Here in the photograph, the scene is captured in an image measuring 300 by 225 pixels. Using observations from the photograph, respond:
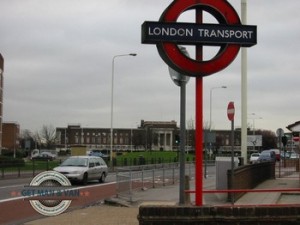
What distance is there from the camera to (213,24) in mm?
8188

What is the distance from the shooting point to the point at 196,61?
8.25m

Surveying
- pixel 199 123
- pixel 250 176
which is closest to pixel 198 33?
pixel 199 123

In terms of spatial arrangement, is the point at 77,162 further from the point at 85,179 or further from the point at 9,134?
the point at 9,134

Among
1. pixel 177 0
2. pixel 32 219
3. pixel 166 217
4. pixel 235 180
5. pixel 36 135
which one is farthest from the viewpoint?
pixel 36 135

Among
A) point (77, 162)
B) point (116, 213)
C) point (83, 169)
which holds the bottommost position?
point (116, 213)

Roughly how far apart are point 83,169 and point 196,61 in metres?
21.0

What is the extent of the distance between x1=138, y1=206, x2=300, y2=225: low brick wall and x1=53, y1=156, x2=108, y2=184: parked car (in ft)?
67.6

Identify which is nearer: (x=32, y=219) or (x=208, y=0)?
(x=208, y=0)

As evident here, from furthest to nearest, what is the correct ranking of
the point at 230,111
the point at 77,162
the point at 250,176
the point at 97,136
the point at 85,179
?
1. the point at 97,136
2. the point at 77,162
3. the point at 85,179
4. the point at 250,176
5. the point at 230,111

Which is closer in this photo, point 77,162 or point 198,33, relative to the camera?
point 198,33

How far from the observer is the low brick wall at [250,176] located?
16.7 meters

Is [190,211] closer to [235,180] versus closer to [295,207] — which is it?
[295,207]

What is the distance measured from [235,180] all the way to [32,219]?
642cm

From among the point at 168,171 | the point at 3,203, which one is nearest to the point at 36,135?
the point at 168,171
